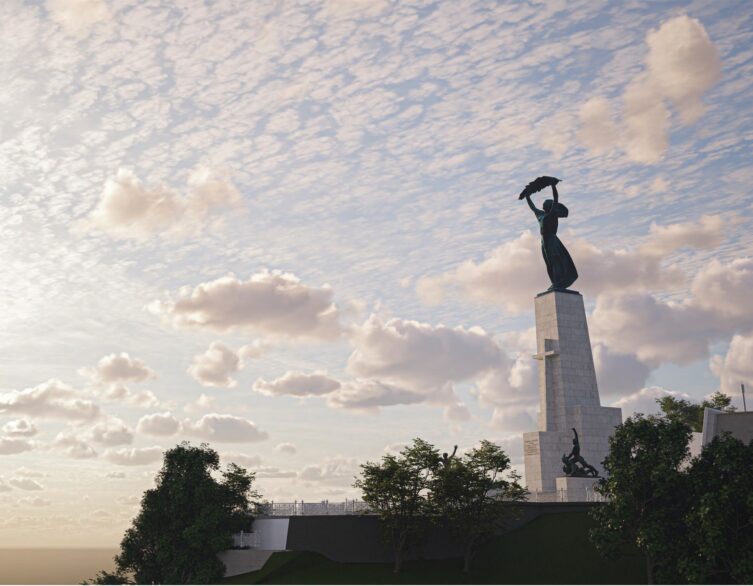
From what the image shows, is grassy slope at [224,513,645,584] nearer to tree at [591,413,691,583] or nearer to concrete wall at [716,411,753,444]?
tree at [591,413,691,583]

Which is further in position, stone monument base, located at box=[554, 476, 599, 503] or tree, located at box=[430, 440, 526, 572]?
stone monument base, located at box=[554, 476, 599, 503]

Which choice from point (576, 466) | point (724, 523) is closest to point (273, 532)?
point (576, 466)

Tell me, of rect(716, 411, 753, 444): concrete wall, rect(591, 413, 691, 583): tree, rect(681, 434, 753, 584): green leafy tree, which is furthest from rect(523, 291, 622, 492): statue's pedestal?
rect(681, 434, 753, 584): green leafy tree

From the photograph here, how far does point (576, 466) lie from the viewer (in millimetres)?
55250

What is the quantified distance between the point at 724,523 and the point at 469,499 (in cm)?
1519

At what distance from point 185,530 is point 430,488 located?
42.1 feet

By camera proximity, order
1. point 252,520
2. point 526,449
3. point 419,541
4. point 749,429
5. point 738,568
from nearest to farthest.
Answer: point 738,568, point 749,429, point 419,541, point 252,520, point 526,449

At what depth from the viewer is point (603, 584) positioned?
37750 mm

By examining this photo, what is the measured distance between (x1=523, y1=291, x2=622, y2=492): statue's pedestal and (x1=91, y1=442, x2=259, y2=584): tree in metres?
21.6

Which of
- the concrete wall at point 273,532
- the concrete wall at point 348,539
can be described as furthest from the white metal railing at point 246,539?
the concrete wall at point 348,539

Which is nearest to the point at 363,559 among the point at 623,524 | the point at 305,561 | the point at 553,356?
the point at 305,561

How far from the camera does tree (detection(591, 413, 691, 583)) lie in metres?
32.9

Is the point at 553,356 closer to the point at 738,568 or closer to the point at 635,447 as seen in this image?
the point at 635,447

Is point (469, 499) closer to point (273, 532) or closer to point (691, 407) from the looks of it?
point (273, 532)
